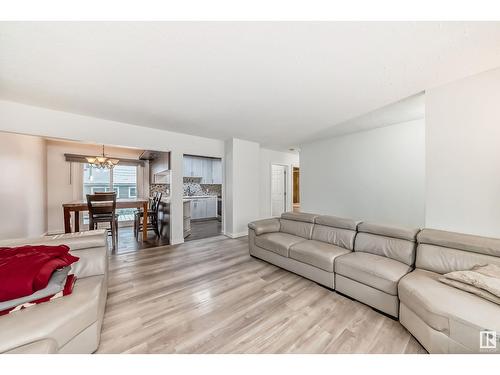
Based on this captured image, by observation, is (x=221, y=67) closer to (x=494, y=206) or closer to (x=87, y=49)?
(x=87, y=49)

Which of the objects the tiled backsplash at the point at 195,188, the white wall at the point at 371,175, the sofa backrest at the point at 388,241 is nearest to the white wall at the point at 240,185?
the white wall at the point at 371,175

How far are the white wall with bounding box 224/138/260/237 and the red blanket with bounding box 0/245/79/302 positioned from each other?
322 cm

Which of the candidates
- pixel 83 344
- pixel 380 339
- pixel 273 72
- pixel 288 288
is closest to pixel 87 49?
pixel 273 72

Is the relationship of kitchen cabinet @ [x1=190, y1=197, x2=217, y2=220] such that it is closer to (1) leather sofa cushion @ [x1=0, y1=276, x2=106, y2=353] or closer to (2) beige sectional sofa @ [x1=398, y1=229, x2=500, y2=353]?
(1) leather sofa cushion @ [x1=0, y1=276, x2=106, y2=353]

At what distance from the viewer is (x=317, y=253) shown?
231cm

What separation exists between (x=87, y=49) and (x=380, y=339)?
333 cm

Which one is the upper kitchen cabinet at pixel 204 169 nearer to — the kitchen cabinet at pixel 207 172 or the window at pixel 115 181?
the kitchen cabinet at pixel 207 172

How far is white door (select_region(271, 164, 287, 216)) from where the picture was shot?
6475mm

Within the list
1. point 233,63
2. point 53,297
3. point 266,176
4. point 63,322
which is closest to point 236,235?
point 266,176

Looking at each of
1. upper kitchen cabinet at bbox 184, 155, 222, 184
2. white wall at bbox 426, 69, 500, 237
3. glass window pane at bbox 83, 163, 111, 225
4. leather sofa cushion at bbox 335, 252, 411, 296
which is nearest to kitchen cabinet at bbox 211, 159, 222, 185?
upper kitchen cabinet at bbox 184, 155, 222, 184

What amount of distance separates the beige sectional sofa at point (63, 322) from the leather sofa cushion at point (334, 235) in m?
2.60

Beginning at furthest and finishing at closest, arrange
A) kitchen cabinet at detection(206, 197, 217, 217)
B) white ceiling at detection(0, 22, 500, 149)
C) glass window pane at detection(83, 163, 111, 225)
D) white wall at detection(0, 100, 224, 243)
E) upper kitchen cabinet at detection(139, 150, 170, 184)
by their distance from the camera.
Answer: kitchen cabinet at detection(206, 197, 217, 217)
upper kitchen cabinet at detection(139, 150, 170, 184)
glass window pane at detection(83, 163, 111, 225)
white wall at detection(0, 100, 224, 243)
white ceiling at detection(0, 22, 500, 149)

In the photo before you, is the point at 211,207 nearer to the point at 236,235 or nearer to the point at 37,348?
the point at 236,235
